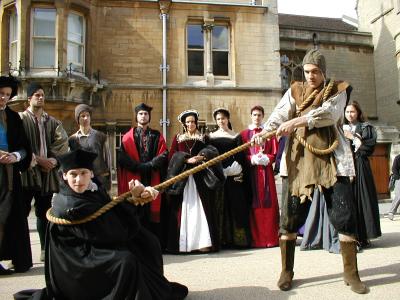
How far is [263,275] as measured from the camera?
3.98 m

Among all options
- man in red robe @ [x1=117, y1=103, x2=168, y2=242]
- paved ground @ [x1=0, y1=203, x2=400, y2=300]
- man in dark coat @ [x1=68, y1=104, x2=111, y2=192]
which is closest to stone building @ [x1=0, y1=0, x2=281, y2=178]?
man in dark coat @ [x1=68, y1=104, x2=111, y2=192]

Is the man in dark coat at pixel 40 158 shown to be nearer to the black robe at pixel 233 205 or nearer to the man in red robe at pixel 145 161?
the man in red robe at pixel 145 161

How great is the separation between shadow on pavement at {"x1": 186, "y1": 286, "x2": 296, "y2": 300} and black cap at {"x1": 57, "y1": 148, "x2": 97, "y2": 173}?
54.2 inches

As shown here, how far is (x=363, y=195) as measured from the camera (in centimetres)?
579

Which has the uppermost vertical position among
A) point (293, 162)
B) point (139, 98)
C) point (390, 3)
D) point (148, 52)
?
point (390, 3)

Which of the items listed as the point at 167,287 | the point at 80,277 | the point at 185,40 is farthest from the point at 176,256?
the point at 185,40

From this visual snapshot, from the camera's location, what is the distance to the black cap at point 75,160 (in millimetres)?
2930

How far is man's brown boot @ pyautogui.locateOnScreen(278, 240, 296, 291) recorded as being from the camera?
11.5 feet

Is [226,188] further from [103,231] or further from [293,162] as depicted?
[103,231]

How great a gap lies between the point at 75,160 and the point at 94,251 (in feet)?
2.20

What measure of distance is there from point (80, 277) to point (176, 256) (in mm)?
2652

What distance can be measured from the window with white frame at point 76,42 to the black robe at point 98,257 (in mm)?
11687

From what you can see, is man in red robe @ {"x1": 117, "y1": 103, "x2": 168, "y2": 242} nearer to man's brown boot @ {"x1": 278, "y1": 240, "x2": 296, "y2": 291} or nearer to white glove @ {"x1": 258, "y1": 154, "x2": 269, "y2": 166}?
white glove @ {"x1": 258, "y1": 154, "x2": 269, "y2": 166}

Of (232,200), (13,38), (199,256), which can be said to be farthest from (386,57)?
(199,256)
